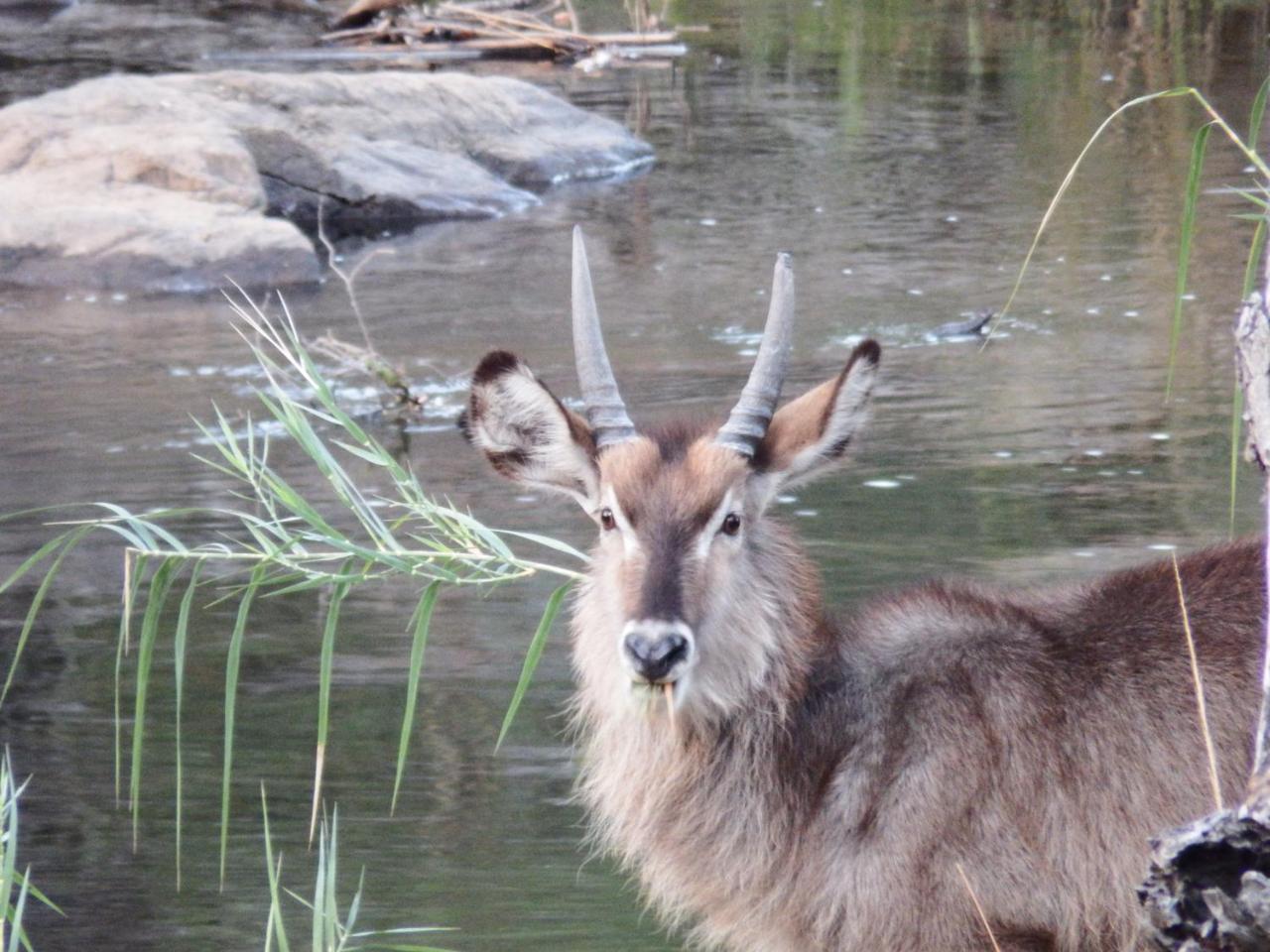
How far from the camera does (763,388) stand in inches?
159

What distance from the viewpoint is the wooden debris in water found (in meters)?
20.7

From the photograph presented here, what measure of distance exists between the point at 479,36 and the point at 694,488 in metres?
18.2

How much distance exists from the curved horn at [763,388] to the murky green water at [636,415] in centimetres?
132

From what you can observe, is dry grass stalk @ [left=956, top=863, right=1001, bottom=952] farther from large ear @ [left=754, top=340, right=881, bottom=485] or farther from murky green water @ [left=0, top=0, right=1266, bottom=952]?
murky green water @ [left=0, top=0, right=1266, bottom=952]

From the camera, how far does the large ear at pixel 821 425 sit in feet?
13.1

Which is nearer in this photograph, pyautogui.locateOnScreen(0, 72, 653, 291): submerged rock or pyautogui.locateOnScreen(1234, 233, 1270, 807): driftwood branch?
pyautogui.locateOnScreen(1234, 233, 1270, 807): driftwood branch

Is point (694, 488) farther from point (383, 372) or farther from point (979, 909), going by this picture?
point (383, 372)

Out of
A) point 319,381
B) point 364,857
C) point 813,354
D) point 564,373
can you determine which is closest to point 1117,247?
point 813,354

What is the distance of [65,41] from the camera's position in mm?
22781

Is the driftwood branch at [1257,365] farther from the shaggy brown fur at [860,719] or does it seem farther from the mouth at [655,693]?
the mouth at [655,693]

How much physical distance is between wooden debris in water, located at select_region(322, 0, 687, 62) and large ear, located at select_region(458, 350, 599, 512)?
659 inches

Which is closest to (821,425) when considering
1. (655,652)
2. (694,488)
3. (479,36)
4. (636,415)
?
(694,488)

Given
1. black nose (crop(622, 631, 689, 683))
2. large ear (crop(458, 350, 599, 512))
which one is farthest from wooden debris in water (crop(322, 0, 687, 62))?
black nose (crop(622, 631, 689, 683))

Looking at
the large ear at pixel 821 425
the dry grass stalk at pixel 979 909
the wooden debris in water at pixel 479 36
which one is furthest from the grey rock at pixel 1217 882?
the wooden debris in water at pixel 479 36
